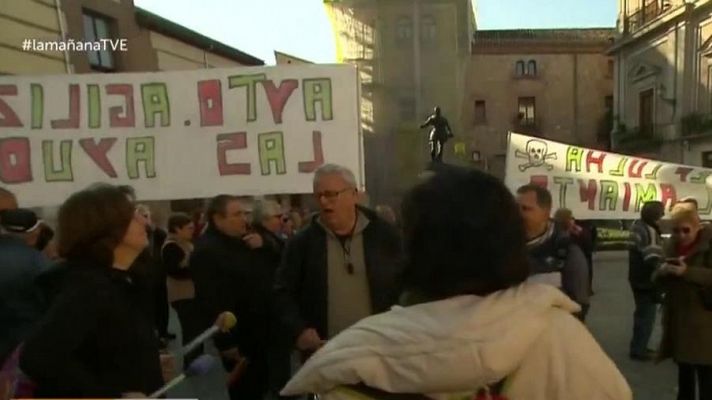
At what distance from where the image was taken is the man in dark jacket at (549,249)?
369cm

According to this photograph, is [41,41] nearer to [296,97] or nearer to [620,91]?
[296,97]

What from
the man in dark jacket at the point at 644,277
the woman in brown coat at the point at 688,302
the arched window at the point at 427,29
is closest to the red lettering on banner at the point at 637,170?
the man in dark jacket at the point at 644,277

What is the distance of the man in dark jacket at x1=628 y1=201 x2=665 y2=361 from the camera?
6.32 metres

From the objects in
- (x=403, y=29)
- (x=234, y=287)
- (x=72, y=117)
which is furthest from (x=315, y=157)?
(x=403, y=29)

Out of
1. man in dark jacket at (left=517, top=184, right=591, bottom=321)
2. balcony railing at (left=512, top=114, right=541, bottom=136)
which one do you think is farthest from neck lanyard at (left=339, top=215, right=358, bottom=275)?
balcony railing at (left=512, top=114, right=541, bottom=136)

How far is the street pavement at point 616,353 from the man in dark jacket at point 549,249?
5.60ft

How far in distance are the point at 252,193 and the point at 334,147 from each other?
0.64m

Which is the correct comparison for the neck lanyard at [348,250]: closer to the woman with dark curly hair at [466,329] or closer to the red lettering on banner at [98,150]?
the woman with dark curly hair at [466,329]

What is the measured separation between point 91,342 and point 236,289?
1.91 metres

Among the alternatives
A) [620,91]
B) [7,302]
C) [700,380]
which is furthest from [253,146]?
[620,91]

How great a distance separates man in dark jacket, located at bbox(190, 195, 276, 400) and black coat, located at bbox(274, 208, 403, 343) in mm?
725

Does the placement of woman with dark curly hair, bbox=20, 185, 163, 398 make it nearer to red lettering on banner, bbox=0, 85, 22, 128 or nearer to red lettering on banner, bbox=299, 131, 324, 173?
red lettering on banner, bbox=299, 131, 324, 173

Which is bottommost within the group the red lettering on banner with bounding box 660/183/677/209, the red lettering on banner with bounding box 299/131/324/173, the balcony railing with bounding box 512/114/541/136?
the red lettering on banner with bounding box 660/183/677/209

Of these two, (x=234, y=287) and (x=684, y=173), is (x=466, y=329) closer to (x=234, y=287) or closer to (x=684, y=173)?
(x=234, y=287)
